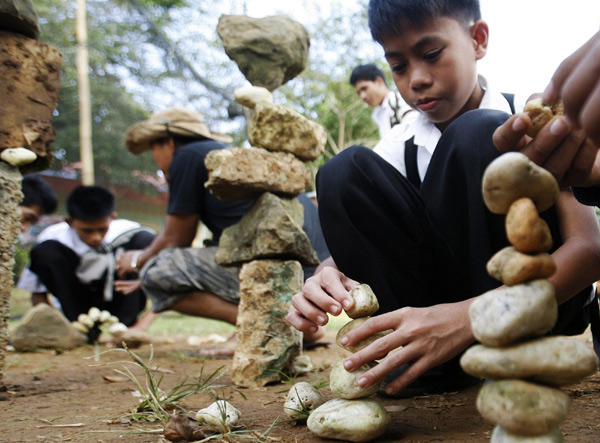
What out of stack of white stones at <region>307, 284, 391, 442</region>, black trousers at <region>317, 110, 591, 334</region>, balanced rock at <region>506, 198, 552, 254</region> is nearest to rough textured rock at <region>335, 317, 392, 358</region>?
stack of white stones at <region>307, 284, 391, 442</region>

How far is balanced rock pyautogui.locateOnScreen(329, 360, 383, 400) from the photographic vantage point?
5.22 ft

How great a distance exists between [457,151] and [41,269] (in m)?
4.24

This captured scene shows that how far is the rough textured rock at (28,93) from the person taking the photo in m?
2.46

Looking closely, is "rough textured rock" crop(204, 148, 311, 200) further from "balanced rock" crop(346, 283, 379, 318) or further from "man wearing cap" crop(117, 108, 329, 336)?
"balanced rock" crop(346, 283, 379, 318)

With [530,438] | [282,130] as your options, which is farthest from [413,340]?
[282,130]

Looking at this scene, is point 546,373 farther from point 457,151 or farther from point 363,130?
point 363,130

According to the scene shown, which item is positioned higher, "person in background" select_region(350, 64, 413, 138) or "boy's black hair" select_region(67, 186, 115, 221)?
"person in background" select_region(350, 64, 413, 138)

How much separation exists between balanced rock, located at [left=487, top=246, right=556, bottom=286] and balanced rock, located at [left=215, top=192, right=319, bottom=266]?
67.1 inches

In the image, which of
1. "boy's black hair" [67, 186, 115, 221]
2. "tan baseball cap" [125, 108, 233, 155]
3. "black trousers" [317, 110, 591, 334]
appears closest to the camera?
"black trousers" [317, 110, 591, 334]

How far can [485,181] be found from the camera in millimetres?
1104

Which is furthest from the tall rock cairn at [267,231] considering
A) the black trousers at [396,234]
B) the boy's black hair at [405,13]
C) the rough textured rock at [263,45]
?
the boy's black hair at [405,13]

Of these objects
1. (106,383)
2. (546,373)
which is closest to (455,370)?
(546,373)

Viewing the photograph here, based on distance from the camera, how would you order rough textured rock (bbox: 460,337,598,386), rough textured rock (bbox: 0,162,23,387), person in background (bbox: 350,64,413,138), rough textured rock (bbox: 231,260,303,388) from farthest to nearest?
person in background (bbox: 350,64,413,138) → rough textured rock (bbox: 231,260,303,388) → rough textured rock (bbox: 0,162,23,387) → rough textured rock (bbox: 460,337,598,386)

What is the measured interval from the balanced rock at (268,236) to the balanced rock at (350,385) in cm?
119
